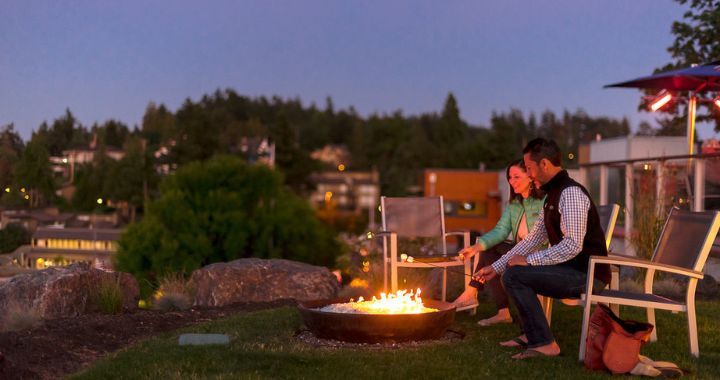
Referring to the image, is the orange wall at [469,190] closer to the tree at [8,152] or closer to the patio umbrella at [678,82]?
the patio umbrella at [678,82]

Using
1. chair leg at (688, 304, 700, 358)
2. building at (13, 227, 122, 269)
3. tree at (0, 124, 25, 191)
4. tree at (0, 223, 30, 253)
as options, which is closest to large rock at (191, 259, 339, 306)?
building at (13, 227, 122, 269)

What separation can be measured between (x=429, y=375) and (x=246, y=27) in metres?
20.2

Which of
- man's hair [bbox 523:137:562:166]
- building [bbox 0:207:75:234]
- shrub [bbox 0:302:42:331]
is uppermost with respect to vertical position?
man's hair [bbox 523:137:562:166]

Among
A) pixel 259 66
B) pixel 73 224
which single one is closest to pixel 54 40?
pixel 73 224

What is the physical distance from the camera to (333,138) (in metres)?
106

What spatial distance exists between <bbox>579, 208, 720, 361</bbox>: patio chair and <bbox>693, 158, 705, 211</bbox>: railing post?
18.1 feet

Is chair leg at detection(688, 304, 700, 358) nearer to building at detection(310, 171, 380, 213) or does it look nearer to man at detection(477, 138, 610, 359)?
man at detection(477, 138, 610, 359)

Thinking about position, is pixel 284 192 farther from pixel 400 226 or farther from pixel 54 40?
pixel 400 226

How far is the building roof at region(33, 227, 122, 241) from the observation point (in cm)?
1077

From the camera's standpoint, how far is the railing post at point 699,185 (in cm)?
1078

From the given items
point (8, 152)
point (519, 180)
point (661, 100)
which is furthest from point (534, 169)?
point (661, 100)

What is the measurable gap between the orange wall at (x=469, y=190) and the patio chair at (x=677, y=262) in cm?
3877

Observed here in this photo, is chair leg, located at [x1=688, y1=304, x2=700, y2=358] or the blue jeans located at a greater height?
the blue jeans

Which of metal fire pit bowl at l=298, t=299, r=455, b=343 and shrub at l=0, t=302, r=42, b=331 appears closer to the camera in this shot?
metal fire pit bowl at l=298, t=299, r=455, b=343
